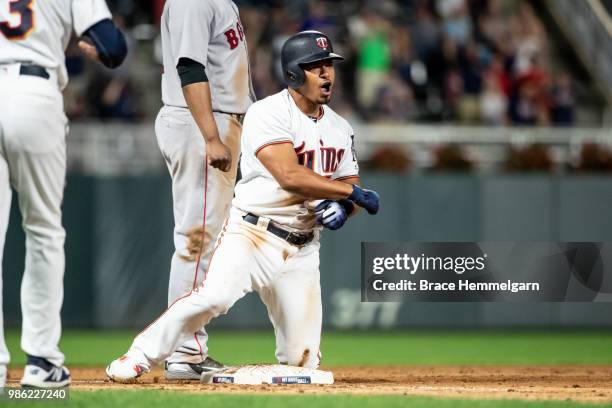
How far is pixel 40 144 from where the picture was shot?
192 inches

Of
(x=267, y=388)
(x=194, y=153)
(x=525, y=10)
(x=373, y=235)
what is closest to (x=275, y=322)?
(x=267, y=388)

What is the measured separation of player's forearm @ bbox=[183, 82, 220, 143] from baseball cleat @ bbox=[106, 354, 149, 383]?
48.6 inches

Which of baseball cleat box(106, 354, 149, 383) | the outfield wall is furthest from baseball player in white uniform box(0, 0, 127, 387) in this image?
the outfield wall

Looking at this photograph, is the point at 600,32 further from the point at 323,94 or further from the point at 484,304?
the point at 323,94

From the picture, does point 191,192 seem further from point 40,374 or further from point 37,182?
point 40,374

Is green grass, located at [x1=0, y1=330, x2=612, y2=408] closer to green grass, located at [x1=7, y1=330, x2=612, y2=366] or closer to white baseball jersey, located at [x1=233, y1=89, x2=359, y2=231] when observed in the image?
green grass, located at [x1=7, y1=330, x2=612, y2=366]

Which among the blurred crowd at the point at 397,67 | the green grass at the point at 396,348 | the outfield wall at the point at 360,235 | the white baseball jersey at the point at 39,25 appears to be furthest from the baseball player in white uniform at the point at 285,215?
the blurred crowd at the point at 397,67

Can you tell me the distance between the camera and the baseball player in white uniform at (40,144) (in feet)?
16.0

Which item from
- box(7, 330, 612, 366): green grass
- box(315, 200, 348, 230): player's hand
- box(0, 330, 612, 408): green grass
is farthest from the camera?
box(7, 330, 612, 366): green grass

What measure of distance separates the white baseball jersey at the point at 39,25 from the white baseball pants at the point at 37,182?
8 centimetres

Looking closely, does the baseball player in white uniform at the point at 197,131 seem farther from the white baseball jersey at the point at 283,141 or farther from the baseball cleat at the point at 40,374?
the baseball cleat at the point at 40,374

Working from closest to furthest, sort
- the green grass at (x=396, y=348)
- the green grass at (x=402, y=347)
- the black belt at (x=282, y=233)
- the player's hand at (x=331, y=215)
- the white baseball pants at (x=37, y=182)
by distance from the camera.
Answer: the white baseball pants at (x=37, y=182)
the player's hand at (x=331, y=215)
the black belt at (x=282, y=233)
the green grass at (x=396, y=348)
the green grass at (x=402, y=347)

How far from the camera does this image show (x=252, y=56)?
1301 cm

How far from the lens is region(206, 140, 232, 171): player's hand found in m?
6.17
